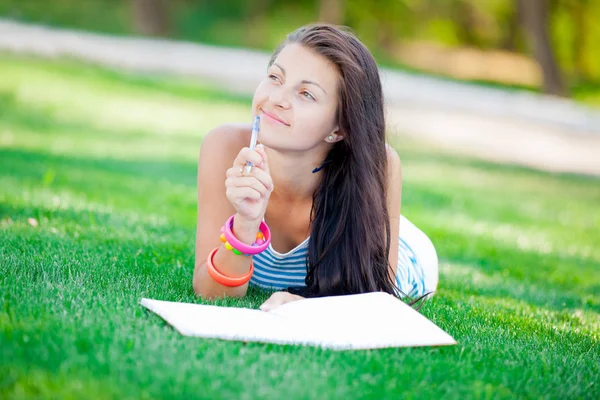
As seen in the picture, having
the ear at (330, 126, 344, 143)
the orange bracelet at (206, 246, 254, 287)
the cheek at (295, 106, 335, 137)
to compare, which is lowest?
the orange bracelet at (206, 246, 254, 287)

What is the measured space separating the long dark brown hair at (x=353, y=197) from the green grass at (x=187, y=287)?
35 centimetres

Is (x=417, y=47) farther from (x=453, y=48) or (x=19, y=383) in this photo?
(x=19, y=383)

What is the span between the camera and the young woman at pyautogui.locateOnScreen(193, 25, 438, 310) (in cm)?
324

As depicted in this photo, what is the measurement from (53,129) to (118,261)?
668 cm

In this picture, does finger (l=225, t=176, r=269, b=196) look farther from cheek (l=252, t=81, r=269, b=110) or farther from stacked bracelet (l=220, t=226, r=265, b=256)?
cheek (l=252, t=81, r=269, b=110)

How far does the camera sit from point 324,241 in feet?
11.7

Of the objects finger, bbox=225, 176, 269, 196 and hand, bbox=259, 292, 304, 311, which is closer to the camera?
finger, bbox=225, 176, 269, 196

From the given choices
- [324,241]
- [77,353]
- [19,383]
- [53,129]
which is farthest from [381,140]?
[53,129]

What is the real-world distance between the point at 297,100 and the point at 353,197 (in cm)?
53

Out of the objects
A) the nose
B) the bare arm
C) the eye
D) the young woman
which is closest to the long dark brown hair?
the young woman

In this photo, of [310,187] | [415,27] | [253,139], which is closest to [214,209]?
[310,187]

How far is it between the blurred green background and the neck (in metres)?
20.4

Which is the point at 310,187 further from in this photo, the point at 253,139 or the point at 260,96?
the point at 253,139

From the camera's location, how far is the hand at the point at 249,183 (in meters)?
2.94
